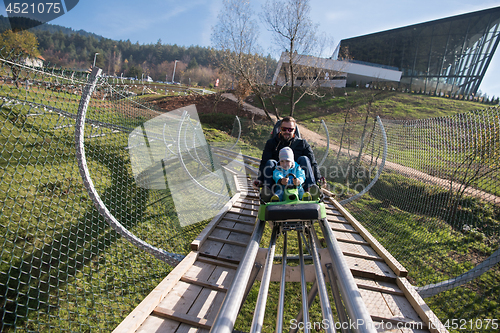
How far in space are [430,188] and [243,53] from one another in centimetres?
1007

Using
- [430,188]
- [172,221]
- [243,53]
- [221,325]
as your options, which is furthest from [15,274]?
[243,53]

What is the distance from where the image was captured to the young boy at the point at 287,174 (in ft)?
9.12

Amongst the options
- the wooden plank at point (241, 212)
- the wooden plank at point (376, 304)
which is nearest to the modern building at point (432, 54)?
the wooden plank at point (241, 212)

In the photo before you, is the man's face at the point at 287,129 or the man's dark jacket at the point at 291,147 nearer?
the man's face at the point at 287,129

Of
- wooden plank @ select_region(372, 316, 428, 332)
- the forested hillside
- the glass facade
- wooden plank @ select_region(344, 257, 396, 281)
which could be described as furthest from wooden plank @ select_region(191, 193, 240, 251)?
the forested hillside

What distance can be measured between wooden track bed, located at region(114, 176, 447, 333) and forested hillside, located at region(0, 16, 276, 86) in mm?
50479

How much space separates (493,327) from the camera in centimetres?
299

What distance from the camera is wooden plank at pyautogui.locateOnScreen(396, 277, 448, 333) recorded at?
1937 millimetres

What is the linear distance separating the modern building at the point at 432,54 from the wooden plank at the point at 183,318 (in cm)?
2843

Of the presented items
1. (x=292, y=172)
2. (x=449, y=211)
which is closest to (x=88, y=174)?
(x=292, y=172)

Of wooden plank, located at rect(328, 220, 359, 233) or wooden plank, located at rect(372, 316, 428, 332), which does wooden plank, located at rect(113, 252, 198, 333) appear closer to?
wooden plank, located at rect(372, 316, 428, 332)

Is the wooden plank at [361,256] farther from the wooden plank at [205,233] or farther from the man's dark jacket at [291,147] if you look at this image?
the wooden plank at [205,233]

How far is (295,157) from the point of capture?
3695 mm

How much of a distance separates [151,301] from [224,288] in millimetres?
630
